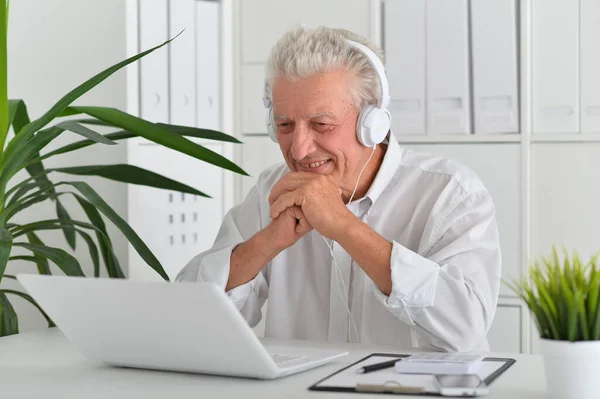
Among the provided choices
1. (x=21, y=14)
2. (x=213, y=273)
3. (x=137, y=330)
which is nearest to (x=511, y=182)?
(x=213, y=273)

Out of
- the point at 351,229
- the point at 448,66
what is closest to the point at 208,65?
the point at 448,66

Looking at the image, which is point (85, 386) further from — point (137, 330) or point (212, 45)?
point (212, 45)

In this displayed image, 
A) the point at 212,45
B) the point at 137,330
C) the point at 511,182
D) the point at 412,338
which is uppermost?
the point at 212,45

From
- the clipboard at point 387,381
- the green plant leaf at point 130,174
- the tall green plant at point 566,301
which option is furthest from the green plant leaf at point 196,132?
the tall green plant at point 566,301

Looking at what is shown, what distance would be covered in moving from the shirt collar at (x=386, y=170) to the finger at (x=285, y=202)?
0.77ft

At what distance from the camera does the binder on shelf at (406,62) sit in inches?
102

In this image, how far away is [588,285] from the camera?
966 mm

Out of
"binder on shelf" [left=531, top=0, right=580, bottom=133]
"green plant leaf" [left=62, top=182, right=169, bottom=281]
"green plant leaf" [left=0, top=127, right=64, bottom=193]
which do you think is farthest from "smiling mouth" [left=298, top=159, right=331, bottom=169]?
"binder on shelf" [left=531, top=0, right=580, bottom=133]

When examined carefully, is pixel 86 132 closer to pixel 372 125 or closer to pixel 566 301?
pixel 372 125

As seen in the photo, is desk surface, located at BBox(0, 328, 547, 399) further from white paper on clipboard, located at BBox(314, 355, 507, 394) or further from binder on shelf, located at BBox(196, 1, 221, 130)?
binder on shelf, located at BBox(196, 1, 221, 130)

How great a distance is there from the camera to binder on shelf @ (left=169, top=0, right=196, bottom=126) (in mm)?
2395

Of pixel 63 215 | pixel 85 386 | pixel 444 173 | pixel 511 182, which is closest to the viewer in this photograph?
pixel 85 386

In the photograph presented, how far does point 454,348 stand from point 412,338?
0.77 ft

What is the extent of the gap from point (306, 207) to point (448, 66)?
1113 millimetres
